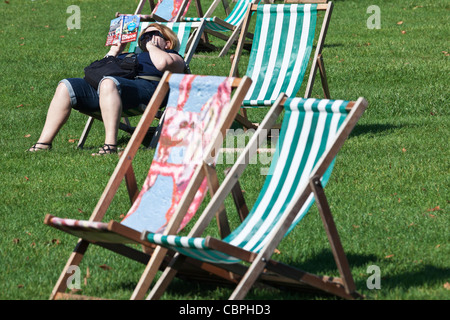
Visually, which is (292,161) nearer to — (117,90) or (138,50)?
(117,90)

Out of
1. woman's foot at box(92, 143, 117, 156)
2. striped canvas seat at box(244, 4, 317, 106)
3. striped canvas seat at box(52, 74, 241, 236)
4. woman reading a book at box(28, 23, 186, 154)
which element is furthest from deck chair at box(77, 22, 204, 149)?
striped canvas seat at box(52, 74, 241, 236)

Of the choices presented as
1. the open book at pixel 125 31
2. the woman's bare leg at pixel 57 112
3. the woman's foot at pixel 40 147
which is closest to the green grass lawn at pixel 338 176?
the woman's foot at pixel 40 147

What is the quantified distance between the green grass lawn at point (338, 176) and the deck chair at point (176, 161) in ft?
1.04

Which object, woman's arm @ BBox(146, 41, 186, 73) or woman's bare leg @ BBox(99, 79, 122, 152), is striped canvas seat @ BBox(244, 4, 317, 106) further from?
woman's bare leg @ BBox(99, 79, 122, 152)

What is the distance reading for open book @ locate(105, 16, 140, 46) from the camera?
7234 millimetres

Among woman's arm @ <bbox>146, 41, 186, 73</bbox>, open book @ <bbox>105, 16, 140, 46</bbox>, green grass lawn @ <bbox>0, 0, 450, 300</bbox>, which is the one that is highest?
open book @ <bbox>105, 16, 140, 46</bbox>

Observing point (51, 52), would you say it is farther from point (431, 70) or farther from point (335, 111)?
point (335, 111)

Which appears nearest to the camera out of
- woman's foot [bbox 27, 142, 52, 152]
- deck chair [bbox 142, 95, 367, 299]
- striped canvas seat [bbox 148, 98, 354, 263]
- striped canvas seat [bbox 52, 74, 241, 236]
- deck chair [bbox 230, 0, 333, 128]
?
deck chair [bbox 142, 95, 367, 299]

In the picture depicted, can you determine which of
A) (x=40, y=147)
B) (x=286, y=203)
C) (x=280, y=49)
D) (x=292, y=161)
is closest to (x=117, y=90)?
(x=40, y=147)

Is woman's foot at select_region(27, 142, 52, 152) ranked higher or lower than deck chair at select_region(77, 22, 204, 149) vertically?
lower

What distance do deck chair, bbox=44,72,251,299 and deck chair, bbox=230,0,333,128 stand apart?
3.15 meters

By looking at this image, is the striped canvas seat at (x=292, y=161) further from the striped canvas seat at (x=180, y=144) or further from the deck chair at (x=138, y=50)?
the deck chair at (x=138, y=50)

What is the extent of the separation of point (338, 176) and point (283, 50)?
2.11 m

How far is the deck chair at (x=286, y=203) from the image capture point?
3520 mm
